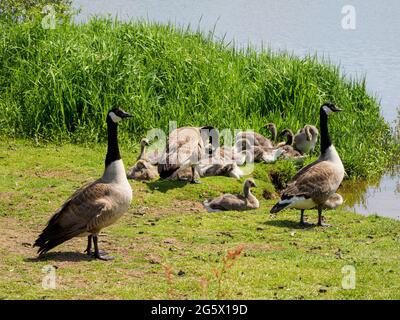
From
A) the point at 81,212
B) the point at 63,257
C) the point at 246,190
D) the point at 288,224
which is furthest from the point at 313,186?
the point at 63,257

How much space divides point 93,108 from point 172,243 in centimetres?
750

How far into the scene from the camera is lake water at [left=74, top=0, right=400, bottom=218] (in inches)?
1152

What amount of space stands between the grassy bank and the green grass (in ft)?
6.34

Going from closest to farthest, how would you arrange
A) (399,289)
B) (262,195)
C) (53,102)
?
1. (399,289)
2. (262,195)
3. (53,102)

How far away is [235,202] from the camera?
14.2 m

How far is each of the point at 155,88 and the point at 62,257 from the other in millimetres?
9810

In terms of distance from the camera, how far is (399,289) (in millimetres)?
9453

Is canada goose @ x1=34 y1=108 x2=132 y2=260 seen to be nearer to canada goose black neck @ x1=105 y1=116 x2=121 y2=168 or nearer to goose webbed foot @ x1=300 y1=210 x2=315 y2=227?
canada goose black neck @ x1=105 y1=116 x2=121 y2=168

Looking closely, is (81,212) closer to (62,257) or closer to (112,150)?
Answer: (62,257)

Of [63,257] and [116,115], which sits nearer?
[63,257]

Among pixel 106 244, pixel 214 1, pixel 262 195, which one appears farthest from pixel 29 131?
pixel 214 1

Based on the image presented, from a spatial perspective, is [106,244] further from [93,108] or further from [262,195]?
[93,108]

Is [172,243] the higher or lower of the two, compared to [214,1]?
lower
